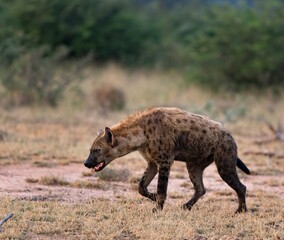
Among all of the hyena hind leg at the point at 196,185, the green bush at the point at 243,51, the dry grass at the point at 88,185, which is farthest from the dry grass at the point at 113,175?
the green bush at the point at 243,51

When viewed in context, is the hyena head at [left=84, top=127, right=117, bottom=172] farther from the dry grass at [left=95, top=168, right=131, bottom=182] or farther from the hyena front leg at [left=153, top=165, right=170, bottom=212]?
the dry grass at [left=95, top=168, right=131, bottom=182]

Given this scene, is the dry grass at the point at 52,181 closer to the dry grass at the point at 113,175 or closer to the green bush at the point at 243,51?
the dry grass at the point at 113,175

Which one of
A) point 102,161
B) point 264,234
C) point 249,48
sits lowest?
point 264,234

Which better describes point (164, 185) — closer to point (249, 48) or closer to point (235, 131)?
point (235, 131)

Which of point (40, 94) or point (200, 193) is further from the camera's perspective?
point (40, 94)

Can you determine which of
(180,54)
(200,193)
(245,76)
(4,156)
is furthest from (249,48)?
(200,193)

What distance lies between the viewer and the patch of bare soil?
8.83 metres

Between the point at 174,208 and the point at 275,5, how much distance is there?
16.1m

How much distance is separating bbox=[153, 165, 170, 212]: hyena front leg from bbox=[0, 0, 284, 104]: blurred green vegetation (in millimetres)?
10314

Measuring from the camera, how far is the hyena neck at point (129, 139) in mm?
8031

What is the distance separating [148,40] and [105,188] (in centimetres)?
1977

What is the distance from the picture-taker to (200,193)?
27.8 ft

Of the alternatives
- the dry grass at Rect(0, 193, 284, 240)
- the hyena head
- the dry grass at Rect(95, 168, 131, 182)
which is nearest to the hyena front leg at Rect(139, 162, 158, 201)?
the dry grass at Rect(0, 193, 284, 240)

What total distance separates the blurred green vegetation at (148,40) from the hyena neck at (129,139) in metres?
10.1
